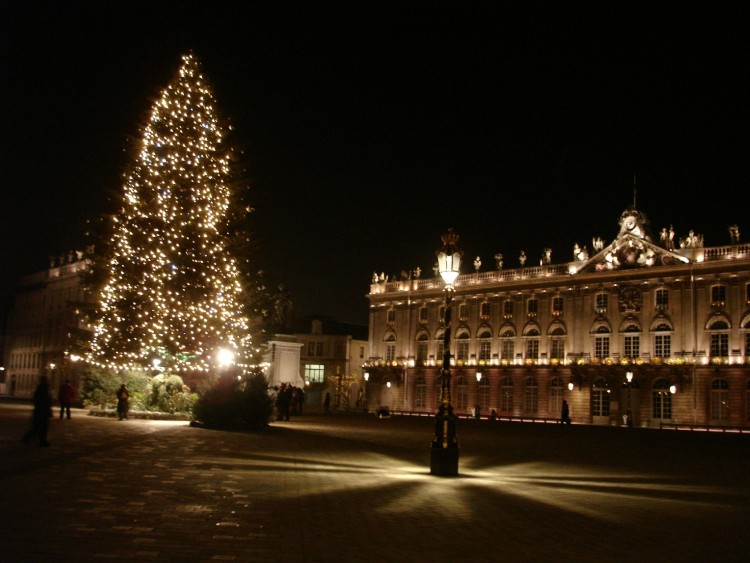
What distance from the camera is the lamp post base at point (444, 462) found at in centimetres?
1538

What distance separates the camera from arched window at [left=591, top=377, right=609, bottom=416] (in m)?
58.4

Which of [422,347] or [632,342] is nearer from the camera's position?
[632,342]

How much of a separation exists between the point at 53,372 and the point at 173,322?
47707mm

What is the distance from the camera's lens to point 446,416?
631 inches

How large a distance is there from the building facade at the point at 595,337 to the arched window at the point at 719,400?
2.7 inches

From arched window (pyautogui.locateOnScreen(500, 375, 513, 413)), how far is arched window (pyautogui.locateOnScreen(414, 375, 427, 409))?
8004 mm

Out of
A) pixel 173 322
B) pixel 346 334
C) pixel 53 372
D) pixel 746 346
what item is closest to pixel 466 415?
pixel 746 346

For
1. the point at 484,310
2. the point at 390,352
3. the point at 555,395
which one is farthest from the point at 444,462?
the point at 390,352

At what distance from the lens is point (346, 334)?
9144 cm

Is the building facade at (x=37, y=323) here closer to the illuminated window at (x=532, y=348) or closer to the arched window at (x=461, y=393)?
the arched window at (x=461, y=393)

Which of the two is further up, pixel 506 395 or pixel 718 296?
pixel 718 296

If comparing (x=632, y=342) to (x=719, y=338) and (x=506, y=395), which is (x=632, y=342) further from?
(x=506, y=395)

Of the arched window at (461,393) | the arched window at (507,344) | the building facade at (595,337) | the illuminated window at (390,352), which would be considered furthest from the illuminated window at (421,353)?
the arched window at (507,344)

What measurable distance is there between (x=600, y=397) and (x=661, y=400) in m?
4.87
